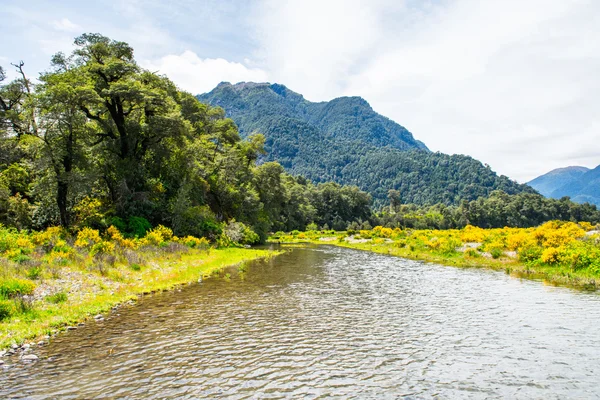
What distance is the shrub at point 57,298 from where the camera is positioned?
16078 millimetres

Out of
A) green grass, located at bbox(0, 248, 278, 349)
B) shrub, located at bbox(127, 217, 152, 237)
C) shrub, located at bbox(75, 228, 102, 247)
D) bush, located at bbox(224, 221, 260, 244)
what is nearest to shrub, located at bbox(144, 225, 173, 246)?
shrub, located at bbox(127, 217, 152, 237)

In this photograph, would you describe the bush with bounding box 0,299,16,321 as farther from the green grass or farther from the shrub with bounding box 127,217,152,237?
the shrub with bounding box 127,217,152,237

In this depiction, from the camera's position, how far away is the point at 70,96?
33.3 meters

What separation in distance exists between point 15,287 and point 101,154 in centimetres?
3052

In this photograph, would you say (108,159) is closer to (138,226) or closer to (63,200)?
(63,200)

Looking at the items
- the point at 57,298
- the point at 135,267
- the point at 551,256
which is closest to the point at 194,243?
the point at 135,267

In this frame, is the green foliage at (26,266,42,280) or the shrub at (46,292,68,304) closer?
the shrub at (46,292,68,304)

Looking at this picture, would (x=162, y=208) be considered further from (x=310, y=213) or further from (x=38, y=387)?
(x=310, y=213)

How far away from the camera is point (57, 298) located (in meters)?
16.2

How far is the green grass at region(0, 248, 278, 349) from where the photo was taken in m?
A: 13.3

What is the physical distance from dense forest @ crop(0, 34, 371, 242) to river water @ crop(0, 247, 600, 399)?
75.7ft

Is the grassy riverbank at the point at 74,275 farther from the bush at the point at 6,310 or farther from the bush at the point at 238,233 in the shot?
the bush at the point at 238,233

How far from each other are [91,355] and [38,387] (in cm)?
229

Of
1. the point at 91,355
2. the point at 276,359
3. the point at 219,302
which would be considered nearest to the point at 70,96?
the point at 219,302
